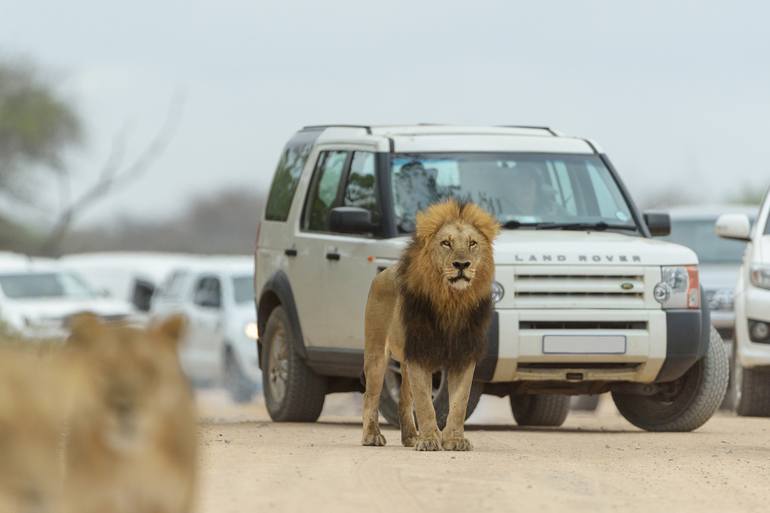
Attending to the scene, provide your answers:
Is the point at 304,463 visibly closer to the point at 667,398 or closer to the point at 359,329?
the point at 359,329

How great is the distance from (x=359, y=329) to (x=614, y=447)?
7.12ft

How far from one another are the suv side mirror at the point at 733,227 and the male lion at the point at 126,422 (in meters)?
10.9

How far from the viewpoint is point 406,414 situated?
1191cm

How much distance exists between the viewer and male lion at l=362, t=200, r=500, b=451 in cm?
1134

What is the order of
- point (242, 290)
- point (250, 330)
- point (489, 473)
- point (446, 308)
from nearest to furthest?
1. point (489, 473)
2. point (446, 308)
3. point (250, 330)
4. point (242, 290)

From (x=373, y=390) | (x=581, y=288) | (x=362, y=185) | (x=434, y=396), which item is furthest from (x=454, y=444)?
(x=362, y=185)

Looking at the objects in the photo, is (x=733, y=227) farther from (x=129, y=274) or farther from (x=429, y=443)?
(x=129, y=274)

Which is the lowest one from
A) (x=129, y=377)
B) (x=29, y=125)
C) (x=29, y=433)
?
(x=29, y=125)

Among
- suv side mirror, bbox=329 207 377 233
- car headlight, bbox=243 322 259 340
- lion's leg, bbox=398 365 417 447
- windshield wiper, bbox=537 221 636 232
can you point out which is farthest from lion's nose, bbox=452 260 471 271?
car headlight, bbox=243 322 259 340

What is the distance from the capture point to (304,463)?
1037 centimetres

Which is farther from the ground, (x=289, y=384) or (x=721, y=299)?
(x=289, y=384)

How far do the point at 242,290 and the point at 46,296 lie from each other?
3410 millimetres

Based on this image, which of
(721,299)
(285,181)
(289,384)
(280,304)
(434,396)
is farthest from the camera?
(721,299)

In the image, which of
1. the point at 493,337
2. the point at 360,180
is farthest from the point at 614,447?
the point at 360,180
